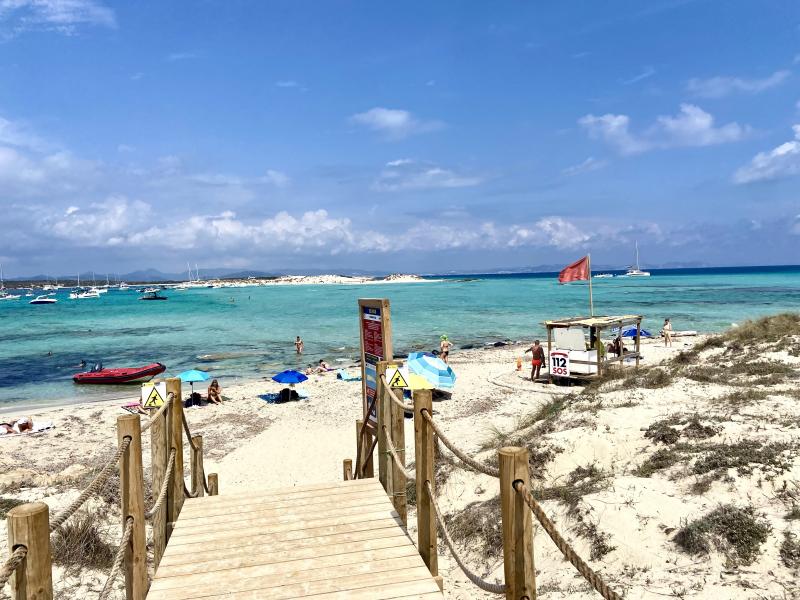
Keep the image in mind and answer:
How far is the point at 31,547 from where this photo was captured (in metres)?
2.45

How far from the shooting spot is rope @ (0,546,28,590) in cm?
219

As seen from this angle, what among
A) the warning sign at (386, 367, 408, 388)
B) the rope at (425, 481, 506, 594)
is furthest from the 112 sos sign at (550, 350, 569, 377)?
the rope at (425, 481, 506, 594)

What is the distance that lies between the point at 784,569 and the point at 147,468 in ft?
37.2

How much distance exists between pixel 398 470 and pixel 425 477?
83 cm

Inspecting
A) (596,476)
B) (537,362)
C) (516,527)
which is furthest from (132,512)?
(537,362)

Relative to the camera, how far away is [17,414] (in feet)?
63.0

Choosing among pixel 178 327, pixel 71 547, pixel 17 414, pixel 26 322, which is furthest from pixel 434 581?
pixel 26 322

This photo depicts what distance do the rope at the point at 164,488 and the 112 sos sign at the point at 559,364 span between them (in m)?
14.5

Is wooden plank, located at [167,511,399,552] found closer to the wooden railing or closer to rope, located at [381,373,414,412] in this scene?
the wooden railing

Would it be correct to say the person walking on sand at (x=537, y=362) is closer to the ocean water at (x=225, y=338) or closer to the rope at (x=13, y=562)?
the ocean water at (x=225, y=338)

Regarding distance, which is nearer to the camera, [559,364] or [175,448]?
[175,448]

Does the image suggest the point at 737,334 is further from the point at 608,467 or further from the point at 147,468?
the point at 147,468

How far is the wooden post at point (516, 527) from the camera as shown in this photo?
9.91ft

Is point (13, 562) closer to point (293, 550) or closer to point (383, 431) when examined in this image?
point (293, 550)
